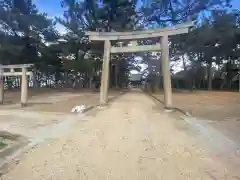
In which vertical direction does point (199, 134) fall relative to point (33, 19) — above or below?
below

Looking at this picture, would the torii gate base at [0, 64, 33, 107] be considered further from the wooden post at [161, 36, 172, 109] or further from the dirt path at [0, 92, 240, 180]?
the dirt path at [0, 92, 240, 180]

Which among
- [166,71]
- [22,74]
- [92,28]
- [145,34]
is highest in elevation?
[92,28]

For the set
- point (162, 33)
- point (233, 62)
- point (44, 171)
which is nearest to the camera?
point (44, 171)

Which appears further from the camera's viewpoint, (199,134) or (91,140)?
(199,134)

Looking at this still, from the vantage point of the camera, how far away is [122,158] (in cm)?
530

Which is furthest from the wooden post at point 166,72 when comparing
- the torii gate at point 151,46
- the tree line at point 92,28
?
the tree line at point 92,28

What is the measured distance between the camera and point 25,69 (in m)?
16.8

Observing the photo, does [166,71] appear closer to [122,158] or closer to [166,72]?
[166,72]

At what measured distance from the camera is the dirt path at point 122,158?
4363mm

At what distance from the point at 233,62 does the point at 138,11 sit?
15.3m

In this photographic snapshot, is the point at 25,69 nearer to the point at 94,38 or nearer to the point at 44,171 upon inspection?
the point at 94,38

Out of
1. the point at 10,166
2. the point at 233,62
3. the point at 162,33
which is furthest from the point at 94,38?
the point at 233,62

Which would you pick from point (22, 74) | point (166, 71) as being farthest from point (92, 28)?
point (166, 71)

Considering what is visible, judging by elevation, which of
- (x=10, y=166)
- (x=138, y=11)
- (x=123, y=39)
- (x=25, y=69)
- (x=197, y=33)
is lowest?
(x=10, y=166)
